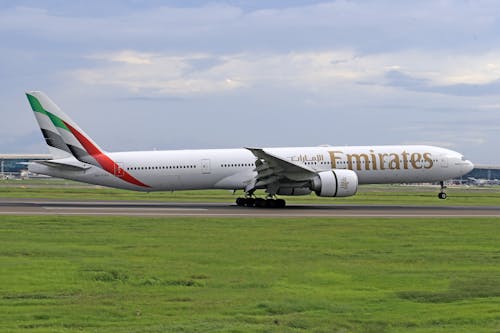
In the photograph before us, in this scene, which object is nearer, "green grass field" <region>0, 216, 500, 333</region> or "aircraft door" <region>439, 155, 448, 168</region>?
"green grass field" <region>0, 216, 500, 333</region>

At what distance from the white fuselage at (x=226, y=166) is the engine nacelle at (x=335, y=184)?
3267mm

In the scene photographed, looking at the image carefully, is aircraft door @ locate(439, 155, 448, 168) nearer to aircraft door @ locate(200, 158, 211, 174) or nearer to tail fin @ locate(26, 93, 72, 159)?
aircraft door @ locate(200, 158, 211, 174)

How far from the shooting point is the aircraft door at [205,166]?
42188 mm

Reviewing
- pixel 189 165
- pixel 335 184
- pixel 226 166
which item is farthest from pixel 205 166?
pixel 335 184

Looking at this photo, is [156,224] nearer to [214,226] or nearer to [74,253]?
[214,226]

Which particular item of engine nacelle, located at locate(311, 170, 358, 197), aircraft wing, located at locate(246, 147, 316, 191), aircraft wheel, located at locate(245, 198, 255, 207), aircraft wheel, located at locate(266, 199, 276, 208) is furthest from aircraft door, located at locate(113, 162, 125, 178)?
engine nacelle, located at locate(311, 170, 358, 197)

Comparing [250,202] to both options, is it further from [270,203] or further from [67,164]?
[67,164]

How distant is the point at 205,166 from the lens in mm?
42281

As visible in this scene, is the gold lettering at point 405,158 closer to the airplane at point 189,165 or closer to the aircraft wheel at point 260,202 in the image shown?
the airplane at point 189,165

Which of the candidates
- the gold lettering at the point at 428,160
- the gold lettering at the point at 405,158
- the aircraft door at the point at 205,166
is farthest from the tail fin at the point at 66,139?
the gold lettering at the point at 428,160

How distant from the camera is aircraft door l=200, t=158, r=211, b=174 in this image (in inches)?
1661

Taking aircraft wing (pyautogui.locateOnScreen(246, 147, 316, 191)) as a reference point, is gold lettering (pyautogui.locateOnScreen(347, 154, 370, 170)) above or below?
above

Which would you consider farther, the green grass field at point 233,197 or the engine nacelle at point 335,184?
the green grass field at point 233,197

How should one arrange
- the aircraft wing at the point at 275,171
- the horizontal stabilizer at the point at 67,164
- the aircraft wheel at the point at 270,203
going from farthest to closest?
the horizontal stabilizer at the point at 67,164 → the aircraft wheel at the point at 270,203 → the aircraft wing at the point at 275,171
